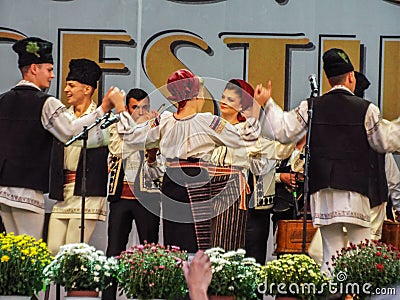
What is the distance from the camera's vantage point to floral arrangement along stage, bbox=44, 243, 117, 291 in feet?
23.9

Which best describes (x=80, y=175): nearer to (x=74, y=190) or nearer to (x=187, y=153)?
(x=74, y=190)

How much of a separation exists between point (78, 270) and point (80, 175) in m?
1.78

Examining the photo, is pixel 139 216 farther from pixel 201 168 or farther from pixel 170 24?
pixel 170 24

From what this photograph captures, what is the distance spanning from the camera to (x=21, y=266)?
732 centimetres

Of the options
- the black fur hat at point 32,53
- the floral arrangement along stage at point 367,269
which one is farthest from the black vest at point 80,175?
the floral arrangement along stage at point 367,269

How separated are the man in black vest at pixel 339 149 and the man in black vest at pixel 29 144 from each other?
1.29 m

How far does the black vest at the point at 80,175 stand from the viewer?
29.6ft


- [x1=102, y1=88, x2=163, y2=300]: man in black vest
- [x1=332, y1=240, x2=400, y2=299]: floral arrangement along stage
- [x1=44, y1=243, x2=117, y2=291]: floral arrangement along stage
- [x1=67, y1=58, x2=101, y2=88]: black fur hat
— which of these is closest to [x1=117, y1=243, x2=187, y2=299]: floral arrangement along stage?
[x1=44, y1=243, x2=117, y2=291]: floral arrangement along stage

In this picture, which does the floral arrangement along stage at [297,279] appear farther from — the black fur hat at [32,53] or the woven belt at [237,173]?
the black fur hat at [32,53]

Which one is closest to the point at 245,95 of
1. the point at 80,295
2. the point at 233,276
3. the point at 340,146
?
the point at 340,146

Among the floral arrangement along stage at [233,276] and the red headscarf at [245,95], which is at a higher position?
the red headscarf at [245,95]

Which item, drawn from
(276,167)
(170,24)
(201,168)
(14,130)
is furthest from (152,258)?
(170,24)

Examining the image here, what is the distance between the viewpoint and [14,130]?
331 inches

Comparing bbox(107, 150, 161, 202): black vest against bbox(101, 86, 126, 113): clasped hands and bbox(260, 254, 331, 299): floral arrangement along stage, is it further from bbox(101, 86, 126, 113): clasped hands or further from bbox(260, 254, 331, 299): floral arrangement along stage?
bbox(260, 254, 331, 299): floral arrangement along stage
